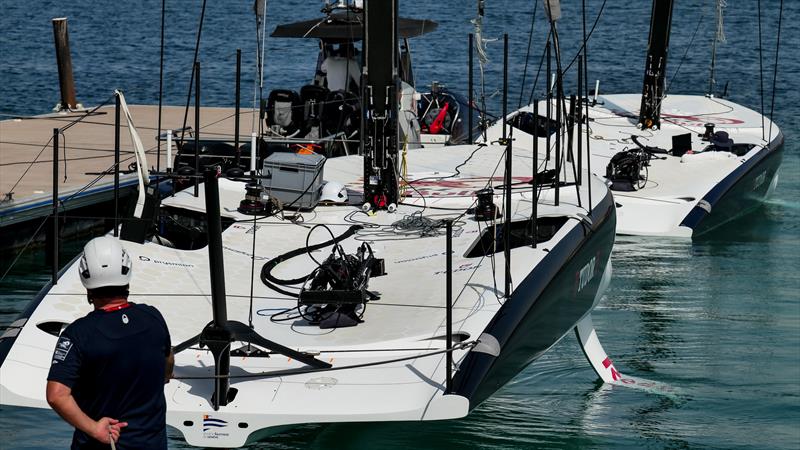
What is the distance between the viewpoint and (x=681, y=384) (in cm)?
1070

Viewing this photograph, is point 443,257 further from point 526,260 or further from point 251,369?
point 251,369

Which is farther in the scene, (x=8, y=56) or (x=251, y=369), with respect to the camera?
(x=8, y=56)

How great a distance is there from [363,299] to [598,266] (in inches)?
119

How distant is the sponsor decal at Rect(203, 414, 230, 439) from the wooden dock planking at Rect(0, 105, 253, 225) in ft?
19.7

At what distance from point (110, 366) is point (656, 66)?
16676 mm

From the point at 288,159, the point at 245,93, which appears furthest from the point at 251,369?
the point at 245,93

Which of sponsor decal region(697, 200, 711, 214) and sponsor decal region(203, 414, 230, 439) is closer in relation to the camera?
sponsor decal region(203, 414, 230, 439)

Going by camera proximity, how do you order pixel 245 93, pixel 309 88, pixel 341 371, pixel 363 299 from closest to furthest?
pixel 341 371
pixel 363 299
pixel 309 88
pixel 245 93

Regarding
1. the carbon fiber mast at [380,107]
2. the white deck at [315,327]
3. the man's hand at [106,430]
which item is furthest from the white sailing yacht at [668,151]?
the man's hand at [106,430]

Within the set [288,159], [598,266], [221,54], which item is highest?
[288,159]

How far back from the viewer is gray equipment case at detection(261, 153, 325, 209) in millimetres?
10742

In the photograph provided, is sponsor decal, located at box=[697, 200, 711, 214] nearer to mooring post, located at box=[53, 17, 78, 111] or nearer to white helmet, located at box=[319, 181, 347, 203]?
white helmet, located at box=[319, 181, 347, 203]

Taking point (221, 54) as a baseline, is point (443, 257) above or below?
above

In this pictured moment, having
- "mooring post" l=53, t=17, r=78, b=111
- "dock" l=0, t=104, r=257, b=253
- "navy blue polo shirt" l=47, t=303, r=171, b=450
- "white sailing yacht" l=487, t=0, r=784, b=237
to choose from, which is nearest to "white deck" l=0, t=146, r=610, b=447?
"dock" l=0, t=104, r=257, b=253
